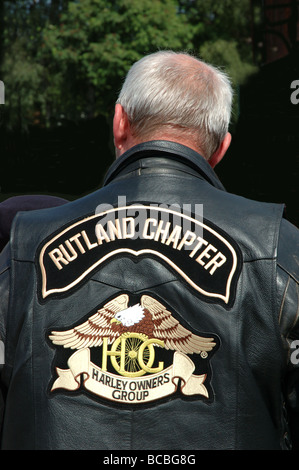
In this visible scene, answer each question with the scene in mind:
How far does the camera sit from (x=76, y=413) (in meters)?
1.03

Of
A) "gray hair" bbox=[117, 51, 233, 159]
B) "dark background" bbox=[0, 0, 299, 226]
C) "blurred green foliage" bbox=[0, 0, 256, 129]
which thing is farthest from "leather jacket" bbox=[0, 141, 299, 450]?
"blurred green foliage" bbox=[0, 0, 256, 129]

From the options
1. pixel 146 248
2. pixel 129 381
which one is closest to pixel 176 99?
pixel 146 248

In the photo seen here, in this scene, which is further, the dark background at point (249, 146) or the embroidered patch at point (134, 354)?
the dark background at point (249, 146)

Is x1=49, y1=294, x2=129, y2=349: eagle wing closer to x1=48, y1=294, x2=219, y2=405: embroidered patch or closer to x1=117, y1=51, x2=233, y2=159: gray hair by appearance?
x1=48, y1=294, x2=219, y2=405: embroidered patch

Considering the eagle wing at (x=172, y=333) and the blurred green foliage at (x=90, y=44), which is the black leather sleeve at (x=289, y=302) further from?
the blurred green foliage at (x=90, y=44)

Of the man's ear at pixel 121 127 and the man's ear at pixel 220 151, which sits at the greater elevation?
the man's ear at pixel 121 127

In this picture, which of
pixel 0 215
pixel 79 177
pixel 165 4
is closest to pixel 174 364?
pixel 0 215

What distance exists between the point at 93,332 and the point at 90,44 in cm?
1064

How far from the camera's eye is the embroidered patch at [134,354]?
1.03 m

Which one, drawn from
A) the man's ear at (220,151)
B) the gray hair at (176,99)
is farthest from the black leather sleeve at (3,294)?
the man's ear at (220,151)

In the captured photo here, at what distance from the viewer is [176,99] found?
1.18 m

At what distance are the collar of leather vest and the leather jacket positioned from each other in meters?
0.08

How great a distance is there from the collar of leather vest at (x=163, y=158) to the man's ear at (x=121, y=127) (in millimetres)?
79

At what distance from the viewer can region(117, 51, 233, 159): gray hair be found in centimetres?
119
